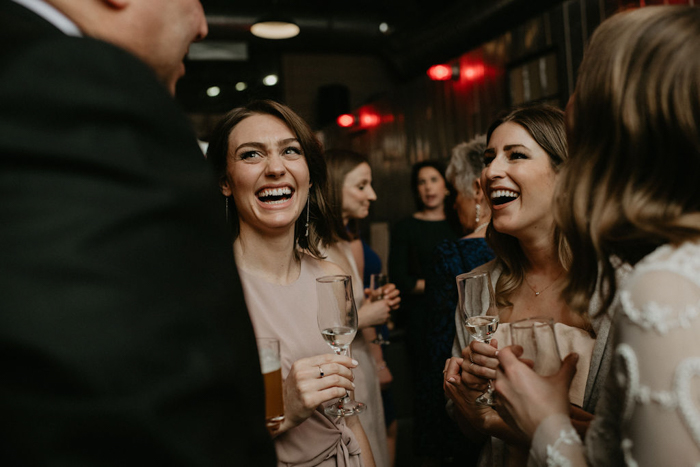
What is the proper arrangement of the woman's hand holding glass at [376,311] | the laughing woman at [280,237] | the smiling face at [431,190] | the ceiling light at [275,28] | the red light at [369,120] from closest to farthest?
the laughing woman at [280,237] → the woman's hand holding glass at [376,311] → the smiling face at [431,190] → the ceiling light at [275,28] → the red light at [369,120]

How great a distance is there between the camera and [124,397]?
51 cm

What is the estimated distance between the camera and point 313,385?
1.23m

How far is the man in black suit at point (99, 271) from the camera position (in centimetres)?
50

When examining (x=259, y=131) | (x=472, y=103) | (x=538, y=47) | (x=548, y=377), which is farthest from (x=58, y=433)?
(x=472, y=103)

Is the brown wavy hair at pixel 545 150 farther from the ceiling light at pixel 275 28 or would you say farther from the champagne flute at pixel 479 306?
the ceiling light at pixel 275 28

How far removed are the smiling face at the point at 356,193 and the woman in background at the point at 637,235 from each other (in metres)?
2.53

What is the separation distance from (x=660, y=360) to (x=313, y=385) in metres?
0.77

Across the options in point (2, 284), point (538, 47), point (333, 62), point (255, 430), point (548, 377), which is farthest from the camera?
point (333, 62)

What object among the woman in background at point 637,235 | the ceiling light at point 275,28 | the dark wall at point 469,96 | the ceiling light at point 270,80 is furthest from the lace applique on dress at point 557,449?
the ceiling light at point 270,80

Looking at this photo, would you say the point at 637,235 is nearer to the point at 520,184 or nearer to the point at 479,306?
the point at 479,306

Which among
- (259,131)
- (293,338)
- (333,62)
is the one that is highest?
(333,62)

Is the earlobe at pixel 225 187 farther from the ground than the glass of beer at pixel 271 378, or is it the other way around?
the earlobe at pixel 225 187

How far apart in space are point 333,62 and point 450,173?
21.9 ft

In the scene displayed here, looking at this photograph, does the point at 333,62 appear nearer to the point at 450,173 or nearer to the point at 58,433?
the point at 450,173
